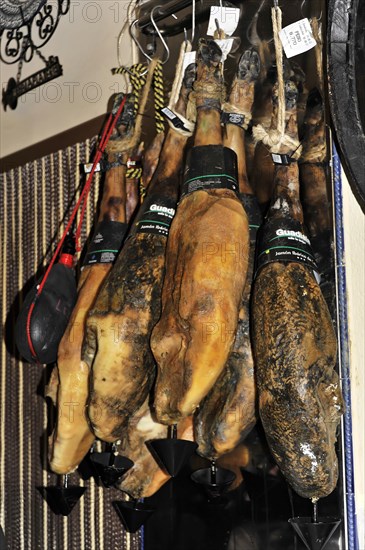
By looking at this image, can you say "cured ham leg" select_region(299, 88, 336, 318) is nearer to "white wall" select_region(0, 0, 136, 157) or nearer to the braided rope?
the braided rope

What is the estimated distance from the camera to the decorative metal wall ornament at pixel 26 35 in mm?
2084

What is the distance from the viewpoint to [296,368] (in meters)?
1.19

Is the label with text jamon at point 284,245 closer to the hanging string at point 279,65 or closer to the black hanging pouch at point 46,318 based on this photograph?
the hanging string at point 279,65

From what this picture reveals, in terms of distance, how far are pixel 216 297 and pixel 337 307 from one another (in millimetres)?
286

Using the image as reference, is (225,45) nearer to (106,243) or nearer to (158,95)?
(158,95)

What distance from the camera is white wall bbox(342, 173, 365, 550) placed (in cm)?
138

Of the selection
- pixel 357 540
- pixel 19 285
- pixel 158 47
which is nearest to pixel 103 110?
pixel 158 47

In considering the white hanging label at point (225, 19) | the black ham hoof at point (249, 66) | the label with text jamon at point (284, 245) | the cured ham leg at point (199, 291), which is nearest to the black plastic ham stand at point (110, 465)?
the cured ham leg at point (199, 291)

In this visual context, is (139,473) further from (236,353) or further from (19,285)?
(19,285)

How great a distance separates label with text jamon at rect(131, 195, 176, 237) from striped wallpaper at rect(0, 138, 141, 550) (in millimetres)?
452

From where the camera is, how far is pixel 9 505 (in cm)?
200

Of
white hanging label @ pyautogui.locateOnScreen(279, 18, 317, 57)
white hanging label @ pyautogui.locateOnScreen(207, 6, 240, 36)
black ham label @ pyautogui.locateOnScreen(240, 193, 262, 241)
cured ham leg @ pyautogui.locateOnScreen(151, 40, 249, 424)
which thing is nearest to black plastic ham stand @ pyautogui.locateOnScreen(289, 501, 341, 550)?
cured ham leg @ pyautogui.locateOnScreen(151, 40, 249, 424)

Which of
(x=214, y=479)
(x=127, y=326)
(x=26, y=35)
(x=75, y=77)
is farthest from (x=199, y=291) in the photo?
(x=26, y=35)

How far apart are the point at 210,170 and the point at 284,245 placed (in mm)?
183
